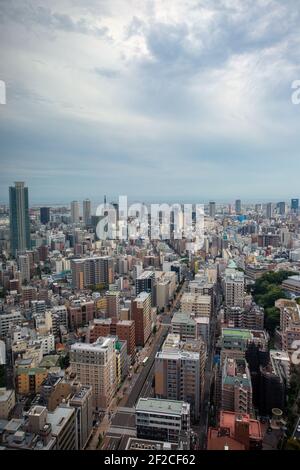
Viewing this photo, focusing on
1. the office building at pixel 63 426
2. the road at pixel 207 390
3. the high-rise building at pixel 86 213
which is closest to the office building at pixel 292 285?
the road at pixel 207 390

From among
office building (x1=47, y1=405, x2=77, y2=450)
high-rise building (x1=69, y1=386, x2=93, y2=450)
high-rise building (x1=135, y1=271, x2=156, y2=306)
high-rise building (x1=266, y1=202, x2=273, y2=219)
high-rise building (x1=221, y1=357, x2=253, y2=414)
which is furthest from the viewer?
high-rise building (x1=266, y1=202, x2=273, y2=219)

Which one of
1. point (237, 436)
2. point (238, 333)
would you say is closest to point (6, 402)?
point (237, 436)

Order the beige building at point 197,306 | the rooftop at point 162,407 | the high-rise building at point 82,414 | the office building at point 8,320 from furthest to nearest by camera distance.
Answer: the beige building at point 197,306 < the office building at point 8,320 < the rooftop at point 162,407 < the high-rise building at point 82,414

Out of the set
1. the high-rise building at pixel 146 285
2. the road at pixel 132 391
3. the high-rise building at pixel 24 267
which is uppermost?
the high-rise building at pixel 24 267

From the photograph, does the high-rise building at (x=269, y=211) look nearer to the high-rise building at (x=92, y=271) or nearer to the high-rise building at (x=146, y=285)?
the high-rise building at (x=92, y=271)

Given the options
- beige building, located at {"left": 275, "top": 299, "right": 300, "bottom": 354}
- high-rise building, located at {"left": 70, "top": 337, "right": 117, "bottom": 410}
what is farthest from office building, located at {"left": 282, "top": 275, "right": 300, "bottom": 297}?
high-rise building, located at {"left": 70, "top": 337, "right": 117, "bottom": 410}

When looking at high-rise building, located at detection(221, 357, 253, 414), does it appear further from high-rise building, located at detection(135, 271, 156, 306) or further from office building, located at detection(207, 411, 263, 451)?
high-rise building, located at detection(135, 271, 156, 306)
